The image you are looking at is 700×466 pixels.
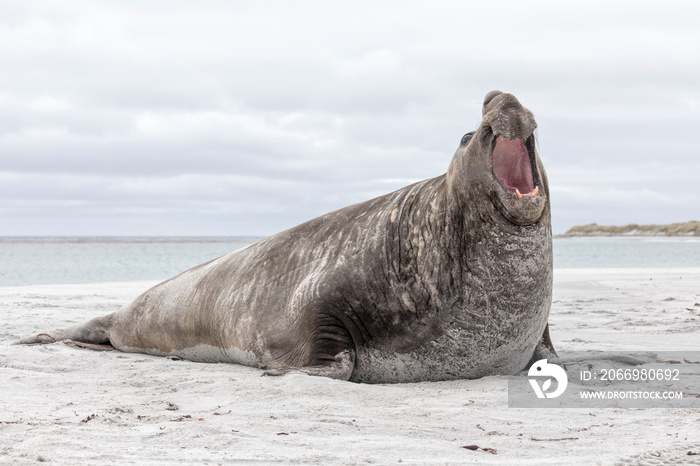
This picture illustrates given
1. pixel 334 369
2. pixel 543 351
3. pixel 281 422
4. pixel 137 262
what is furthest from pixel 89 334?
pixel 137 262

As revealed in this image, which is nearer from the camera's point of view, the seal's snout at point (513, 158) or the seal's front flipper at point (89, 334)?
the seal's snout at point (513, 158)

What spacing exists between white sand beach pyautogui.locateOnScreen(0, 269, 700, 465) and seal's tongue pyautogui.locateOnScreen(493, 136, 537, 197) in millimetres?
1155

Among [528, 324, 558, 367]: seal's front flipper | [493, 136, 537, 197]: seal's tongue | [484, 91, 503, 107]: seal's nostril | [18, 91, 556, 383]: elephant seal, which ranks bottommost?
[528, 324, 558, 367]: seal's front flipper

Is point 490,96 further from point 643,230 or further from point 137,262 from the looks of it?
point 643,230

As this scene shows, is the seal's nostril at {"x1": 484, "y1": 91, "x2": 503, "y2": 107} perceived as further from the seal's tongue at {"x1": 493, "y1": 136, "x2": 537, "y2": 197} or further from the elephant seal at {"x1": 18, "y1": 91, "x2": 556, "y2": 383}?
the seal's tongue at {"x1": 493, "y1": 136, "x2": 537, "y2": 197}

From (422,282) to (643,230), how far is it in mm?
75070

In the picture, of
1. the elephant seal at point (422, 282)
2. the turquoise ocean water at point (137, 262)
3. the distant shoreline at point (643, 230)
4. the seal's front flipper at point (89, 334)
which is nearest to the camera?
the elephant seal at point (422, 282)

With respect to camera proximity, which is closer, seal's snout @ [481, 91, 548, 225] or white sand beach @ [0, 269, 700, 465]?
white sand beach @ [0, 269, 700, 465]

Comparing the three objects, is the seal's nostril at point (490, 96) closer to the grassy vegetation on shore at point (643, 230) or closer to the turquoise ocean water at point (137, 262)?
the turquoise ocean water at point (137, 262)

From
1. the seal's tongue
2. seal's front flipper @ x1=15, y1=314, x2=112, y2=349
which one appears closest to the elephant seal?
the seal's tongue

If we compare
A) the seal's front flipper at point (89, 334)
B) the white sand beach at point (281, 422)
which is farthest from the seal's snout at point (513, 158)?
the seal's front flipper at point (89, 334)

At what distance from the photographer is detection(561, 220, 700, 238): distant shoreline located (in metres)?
65.0

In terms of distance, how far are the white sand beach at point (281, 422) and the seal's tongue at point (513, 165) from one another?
115 centimetres

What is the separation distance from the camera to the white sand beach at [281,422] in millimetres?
2619
